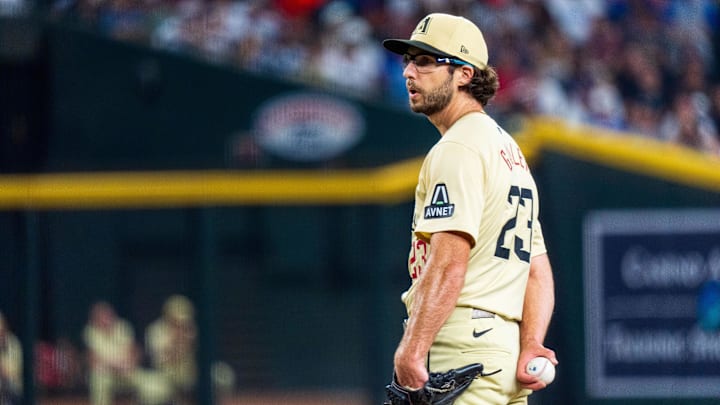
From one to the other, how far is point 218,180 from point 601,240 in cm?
248

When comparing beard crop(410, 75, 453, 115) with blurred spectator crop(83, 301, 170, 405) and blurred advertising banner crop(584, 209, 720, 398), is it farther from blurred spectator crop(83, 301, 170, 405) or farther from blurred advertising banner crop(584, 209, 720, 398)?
blurred advertising banner crop(584, 209, 720, 398)

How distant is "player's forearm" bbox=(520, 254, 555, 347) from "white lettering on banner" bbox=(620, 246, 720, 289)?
401 centimetres

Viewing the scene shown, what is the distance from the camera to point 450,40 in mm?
4270

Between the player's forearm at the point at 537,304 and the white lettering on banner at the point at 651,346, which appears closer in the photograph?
the player's forearm at the point at 537,304

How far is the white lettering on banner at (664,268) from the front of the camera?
8289 millimetres

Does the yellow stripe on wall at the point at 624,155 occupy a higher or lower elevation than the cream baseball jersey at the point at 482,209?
higher

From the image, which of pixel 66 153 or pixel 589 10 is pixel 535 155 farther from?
pixel 589 10

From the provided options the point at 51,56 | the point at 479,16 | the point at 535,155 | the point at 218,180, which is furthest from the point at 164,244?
the point at 479,16

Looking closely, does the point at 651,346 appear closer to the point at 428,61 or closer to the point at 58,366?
the point at 58,366

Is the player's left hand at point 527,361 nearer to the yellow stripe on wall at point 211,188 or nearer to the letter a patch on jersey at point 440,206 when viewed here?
the letter a patch on jersey at point 440,206

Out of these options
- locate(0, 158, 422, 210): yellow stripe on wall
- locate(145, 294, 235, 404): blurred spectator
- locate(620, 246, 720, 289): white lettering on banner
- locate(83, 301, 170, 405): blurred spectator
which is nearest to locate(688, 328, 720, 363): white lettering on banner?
locate(620, 246, 720, 289): white lettering on banner

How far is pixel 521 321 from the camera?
172 inches

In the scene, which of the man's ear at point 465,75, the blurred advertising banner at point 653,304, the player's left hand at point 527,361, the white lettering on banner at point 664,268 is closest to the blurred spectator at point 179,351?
the blurred advertising banner at point 653,304

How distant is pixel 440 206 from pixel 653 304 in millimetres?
4616
